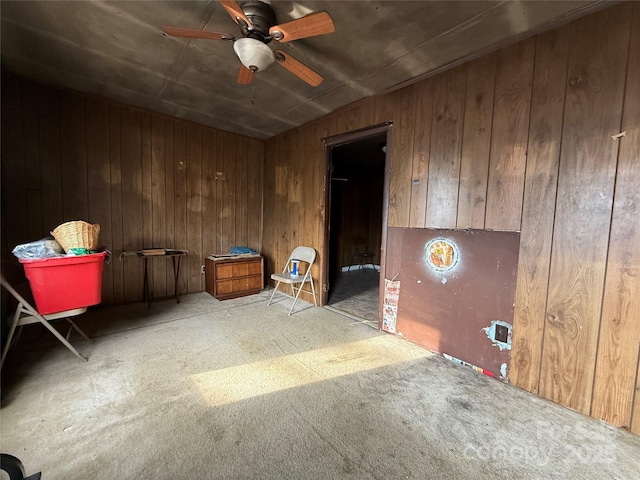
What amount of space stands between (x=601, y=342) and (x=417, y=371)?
105cm

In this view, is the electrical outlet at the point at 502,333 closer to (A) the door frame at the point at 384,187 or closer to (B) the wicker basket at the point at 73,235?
(A) the door frame at the point at 384,187

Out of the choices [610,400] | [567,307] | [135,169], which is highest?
[135,169]

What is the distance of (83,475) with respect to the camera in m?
1.07

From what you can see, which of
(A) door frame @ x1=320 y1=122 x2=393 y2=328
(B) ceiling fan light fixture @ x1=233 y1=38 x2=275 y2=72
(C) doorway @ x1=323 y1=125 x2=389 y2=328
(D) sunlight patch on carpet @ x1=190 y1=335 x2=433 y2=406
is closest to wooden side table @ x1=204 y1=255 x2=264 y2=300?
(A) door frame @ x1=320 y1=122 x2=393 y2=328

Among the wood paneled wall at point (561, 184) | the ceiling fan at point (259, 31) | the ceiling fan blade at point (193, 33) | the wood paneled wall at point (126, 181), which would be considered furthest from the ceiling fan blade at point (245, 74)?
the wood paneled wall at point (126, 181)

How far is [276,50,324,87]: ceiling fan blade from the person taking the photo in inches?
66.7

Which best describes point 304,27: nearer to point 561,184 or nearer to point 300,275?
point 561,184

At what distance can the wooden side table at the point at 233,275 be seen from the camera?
3.42 metres

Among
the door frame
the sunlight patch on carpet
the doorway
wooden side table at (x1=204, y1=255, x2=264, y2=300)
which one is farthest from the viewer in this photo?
the doorway

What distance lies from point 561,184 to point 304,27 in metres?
1.76

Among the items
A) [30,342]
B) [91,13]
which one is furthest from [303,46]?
[30,342]

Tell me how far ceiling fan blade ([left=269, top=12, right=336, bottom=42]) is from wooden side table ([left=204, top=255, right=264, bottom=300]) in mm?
2647

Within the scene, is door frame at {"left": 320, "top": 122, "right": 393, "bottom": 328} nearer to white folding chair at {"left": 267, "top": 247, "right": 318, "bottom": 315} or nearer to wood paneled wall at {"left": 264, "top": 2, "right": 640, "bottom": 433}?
white folding chair at {"left": 267, "top": 247, "right": 318, "bottom": 315}

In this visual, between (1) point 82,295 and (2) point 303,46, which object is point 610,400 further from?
(1) point 82,295
